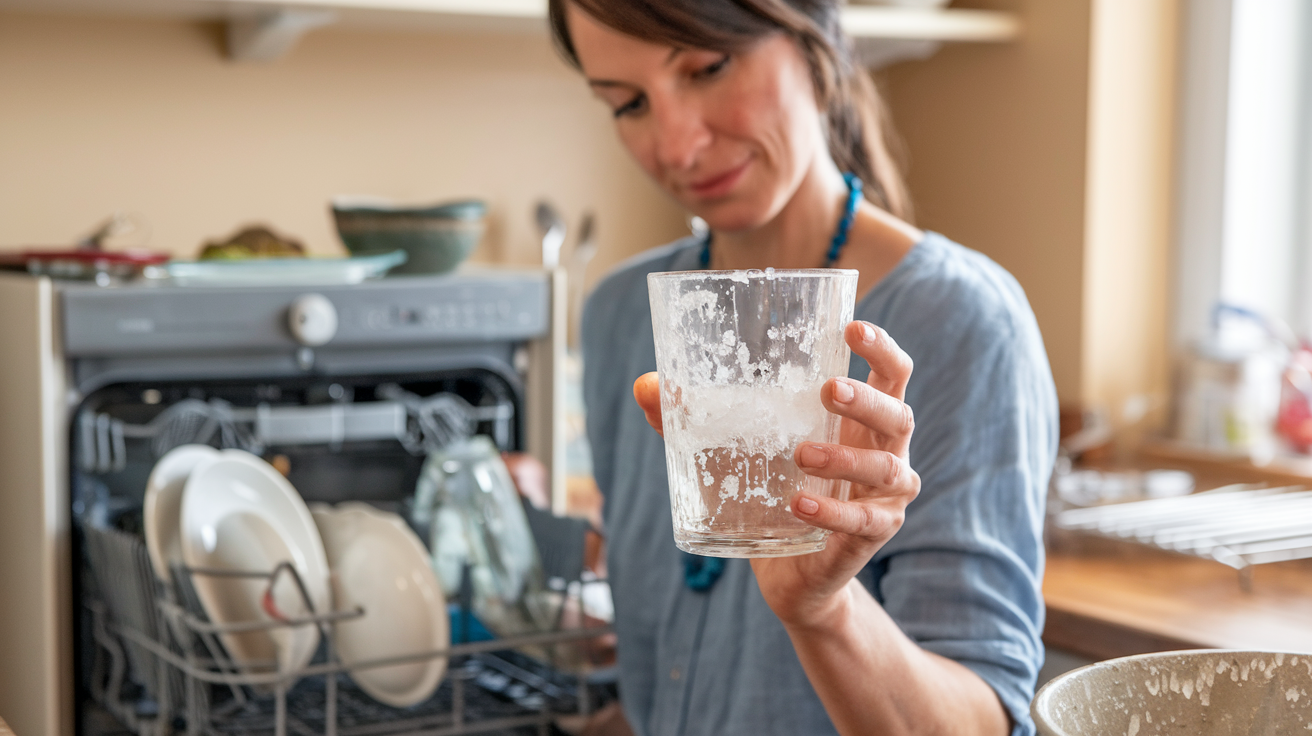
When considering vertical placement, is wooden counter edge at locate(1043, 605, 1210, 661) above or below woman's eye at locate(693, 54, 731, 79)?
below

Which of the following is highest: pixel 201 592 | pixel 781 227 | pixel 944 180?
pixel 944 180

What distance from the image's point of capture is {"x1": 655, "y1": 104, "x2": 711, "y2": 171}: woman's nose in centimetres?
92

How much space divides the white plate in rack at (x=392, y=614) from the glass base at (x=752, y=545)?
2.01ft

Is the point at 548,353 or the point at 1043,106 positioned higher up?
the point at 1043,106

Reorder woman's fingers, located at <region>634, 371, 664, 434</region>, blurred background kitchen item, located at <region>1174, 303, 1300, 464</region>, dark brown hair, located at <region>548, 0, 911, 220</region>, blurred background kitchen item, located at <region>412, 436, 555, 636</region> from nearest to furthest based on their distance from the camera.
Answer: woman's fingers, located at <region>634, 371, 664, 434</region>, dark brown hair, located at <region>548, 0, 911, 220</region>, blurred background kitchen item, located at <region>412, 436, 555, 636</region>, blurred background kitchen item, located at <region>1174, 303, 1300, 464</region>

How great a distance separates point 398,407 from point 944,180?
125 cm

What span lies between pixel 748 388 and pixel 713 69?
418mm

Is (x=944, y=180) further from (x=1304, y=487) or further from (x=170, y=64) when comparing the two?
(x=170, y=64)

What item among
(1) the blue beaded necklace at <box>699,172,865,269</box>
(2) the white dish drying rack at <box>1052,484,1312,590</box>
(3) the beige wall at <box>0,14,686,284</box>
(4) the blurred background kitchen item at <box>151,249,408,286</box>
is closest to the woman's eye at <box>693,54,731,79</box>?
(1) the blue beaded necklace at <box>699,172,865,269</box>

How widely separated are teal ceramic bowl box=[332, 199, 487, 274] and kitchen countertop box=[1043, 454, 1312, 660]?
80 cm

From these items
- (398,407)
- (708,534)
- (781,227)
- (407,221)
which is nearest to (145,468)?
(398,407)

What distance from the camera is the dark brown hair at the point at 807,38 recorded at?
2.90 feet

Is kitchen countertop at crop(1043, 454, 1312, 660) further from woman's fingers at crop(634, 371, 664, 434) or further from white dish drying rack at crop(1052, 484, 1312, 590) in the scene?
woman's fingers at crop(634, 371, 664, 434)

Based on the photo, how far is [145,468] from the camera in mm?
1383
